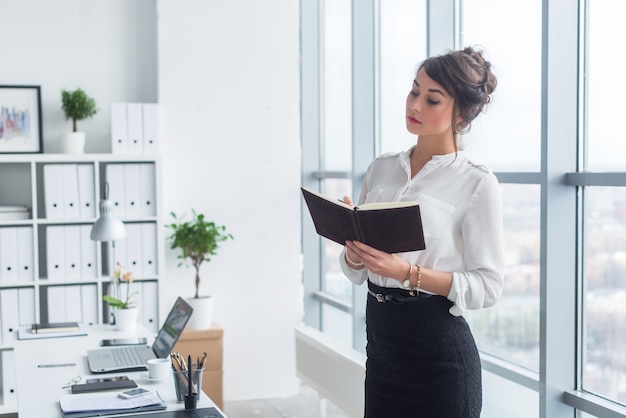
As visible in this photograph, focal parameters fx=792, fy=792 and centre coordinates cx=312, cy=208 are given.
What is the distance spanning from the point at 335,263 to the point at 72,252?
5.74 ft

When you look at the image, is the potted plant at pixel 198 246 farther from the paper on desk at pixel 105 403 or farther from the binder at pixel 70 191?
the paper on desk at pixel 105 403

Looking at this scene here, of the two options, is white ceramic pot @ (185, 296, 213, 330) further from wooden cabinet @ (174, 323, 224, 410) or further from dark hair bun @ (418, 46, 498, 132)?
dark hair bun @ (418, 46, 498, 132)

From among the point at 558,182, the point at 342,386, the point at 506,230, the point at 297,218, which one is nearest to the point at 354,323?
the point at 342,386

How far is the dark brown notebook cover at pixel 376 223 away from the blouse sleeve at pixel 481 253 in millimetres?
190

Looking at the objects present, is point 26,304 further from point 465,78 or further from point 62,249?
point 465,78

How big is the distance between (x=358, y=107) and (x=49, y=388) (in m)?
2.54

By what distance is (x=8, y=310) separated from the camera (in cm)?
480

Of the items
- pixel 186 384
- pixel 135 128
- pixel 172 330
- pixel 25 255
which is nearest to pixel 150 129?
pixel 135 128

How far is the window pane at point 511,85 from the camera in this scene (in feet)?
10.4

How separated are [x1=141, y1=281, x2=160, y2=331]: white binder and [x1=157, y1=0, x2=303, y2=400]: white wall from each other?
30 centimetres

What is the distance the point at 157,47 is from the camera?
530 cm

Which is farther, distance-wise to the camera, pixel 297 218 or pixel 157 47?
pixel 297 218

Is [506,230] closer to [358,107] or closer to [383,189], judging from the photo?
[383,189]

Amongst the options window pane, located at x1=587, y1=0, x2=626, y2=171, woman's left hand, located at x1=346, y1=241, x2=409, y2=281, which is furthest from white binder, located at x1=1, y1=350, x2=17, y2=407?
window pane, located at x1=587, y1=0, x2=626, y2=171
